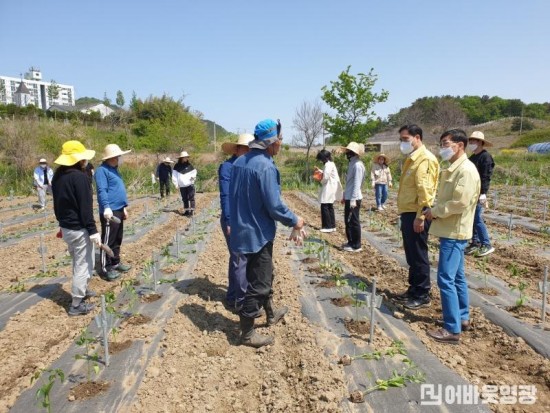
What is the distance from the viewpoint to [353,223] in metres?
5.88

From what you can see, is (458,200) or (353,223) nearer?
(458,200)

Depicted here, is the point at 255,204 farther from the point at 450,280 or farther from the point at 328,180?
the point at 328,180

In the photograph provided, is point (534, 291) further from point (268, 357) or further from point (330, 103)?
point (330, 103)

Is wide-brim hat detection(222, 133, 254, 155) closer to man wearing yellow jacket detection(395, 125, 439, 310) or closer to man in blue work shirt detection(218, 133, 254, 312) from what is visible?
man in blue work shirt detection(218, 133, 254, 312)

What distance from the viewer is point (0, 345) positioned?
3188 mm

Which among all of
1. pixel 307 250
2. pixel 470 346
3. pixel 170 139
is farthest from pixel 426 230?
pixel 170 139

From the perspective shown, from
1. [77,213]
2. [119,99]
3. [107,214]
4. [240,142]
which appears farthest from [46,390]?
[119,99]

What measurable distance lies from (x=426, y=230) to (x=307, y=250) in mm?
2235

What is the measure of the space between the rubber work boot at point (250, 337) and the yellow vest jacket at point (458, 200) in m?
1.69

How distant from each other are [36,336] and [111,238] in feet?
5.37

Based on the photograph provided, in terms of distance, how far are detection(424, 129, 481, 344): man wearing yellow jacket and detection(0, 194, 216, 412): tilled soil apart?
10.2ft

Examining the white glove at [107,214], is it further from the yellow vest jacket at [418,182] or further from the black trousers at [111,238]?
the yellow vest jacket at [418,182]

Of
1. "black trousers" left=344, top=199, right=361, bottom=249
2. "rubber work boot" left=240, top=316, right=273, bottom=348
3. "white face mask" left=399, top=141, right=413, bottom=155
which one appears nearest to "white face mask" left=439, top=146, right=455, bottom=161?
"white face mask" left=399, top=141, right=413, bottom=155

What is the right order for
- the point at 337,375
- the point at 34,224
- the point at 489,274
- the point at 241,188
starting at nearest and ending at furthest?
the point at 337,375 → the point at 241,188 → the point at 489,274 → the point at 34,224
